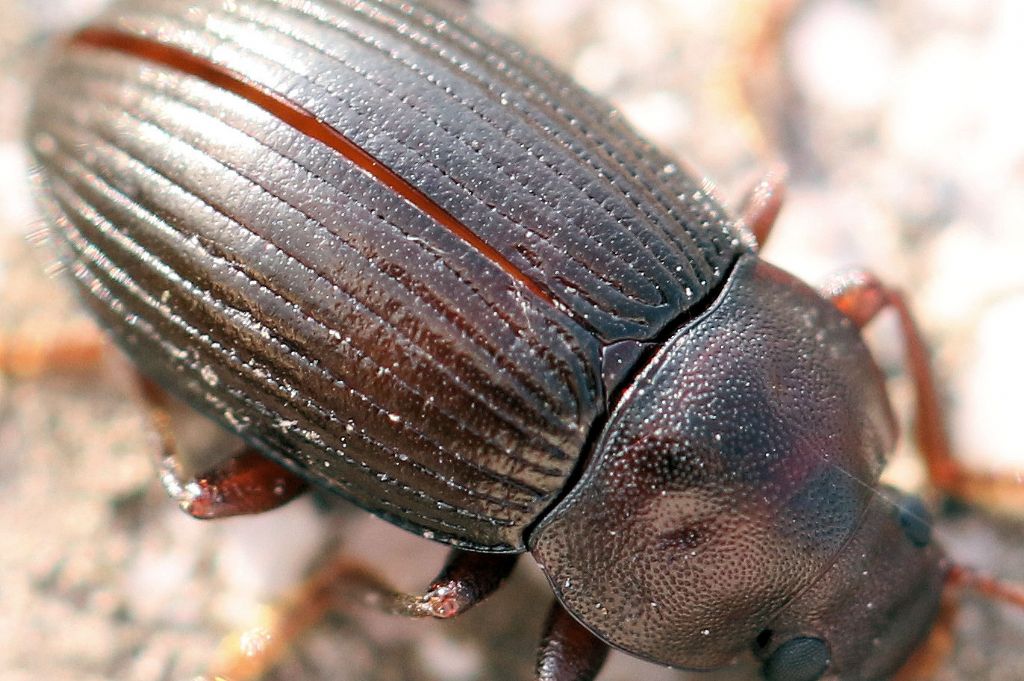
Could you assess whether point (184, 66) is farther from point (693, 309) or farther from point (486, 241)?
point (693, 309)

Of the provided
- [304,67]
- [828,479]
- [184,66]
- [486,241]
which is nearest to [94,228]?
[184,66]

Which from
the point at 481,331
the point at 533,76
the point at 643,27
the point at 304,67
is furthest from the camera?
the point at 643,27

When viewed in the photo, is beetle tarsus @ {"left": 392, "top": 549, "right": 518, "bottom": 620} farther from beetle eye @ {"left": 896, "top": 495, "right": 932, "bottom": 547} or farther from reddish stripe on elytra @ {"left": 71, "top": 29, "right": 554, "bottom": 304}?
beetle eye @ {"left": 896, "top": 495, "right": 932, "bottom": 547}


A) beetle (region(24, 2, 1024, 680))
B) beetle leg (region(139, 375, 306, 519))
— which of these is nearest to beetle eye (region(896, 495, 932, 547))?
beetle (region(24, 2, 1024, 680))

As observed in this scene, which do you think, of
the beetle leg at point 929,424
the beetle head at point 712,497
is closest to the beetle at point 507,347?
the beetle head at point 712,497

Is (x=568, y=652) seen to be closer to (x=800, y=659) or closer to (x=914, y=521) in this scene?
(x=800, y=659)

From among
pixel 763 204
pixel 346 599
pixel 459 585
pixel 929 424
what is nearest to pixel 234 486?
pixel 346 599
